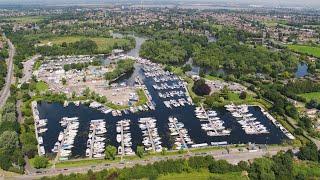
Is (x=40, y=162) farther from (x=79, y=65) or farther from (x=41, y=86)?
(x=79, y=65)

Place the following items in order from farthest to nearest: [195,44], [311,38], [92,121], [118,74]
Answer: [311,38] < [195,44] < [118,74] < [92,121]

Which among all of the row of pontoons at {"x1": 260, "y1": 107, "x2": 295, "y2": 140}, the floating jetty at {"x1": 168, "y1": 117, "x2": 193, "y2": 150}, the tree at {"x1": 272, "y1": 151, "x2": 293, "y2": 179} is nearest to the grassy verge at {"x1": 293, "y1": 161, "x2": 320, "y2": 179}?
the tree at {"x1": 272, "y1": 151, "x2": 293, "y2": 179}

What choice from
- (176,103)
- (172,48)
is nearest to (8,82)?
(176,103)

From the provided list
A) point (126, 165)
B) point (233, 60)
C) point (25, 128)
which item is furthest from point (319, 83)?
point (25, 128)

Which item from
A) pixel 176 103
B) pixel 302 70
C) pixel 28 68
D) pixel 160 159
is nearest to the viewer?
pixel 160 159

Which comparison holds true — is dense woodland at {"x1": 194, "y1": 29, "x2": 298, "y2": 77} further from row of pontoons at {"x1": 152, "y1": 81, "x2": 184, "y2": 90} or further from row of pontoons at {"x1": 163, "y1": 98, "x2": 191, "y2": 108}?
row of pontoons at {"x1": 163, "y1": 98, "x2": 191, "y2": 108}

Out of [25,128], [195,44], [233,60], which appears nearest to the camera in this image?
[25,128]

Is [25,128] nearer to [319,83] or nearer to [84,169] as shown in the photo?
[84,169]
